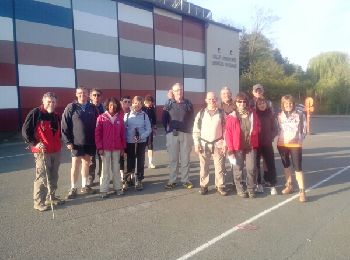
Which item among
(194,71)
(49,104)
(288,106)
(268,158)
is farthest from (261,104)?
(194,71)

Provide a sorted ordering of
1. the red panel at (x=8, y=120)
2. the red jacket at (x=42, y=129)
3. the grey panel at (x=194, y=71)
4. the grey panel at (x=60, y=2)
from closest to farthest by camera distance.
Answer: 1. the red jacket at (x=42, y=129)
2. the red panel at (x=8, y=120)
3. the grey panel at (x=60, y=2)
4. the grey panel at (x=194, y=71)

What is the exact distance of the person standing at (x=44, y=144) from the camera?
6.32 metres

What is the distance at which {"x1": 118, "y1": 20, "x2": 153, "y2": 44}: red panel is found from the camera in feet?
78.3

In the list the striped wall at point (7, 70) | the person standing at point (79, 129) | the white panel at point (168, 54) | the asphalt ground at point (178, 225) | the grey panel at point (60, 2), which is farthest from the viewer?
the white panel at point (168, 54)

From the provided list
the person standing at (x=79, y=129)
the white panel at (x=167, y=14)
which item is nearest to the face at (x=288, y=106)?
the person standing at (x=79, y=129)

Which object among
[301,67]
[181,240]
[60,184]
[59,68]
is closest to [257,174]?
[181,240]

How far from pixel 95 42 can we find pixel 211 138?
16.2m

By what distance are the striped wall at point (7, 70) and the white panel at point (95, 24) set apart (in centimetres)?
390

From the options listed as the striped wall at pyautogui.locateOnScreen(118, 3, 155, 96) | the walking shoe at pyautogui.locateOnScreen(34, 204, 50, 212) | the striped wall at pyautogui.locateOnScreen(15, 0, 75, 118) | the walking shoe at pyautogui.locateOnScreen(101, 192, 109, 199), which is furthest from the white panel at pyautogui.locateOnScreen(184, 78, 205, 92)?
the walking shoe at pyautogui.locateOnScreen(34, 204, 50, 212)

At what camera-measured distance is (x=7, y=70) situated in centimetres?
1791

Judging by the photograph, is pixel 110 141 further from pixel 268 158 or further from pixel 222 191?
pixel 268 158

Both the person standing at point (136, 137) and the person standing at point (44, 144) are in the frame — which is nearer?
the person standing at point (44, 144)

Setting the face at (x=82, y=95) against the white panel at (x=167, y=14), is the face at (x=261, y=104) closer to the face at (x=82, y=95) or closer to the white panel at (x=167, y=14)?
the face at (x=82, y=95)

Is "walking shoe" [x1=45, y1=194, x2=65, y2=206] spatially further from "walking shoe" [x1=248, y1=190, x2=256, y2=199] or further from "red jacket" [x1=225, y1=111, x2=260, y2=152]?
"walking shoe" [x1=248, y1=190, x2=256, y2=199]
